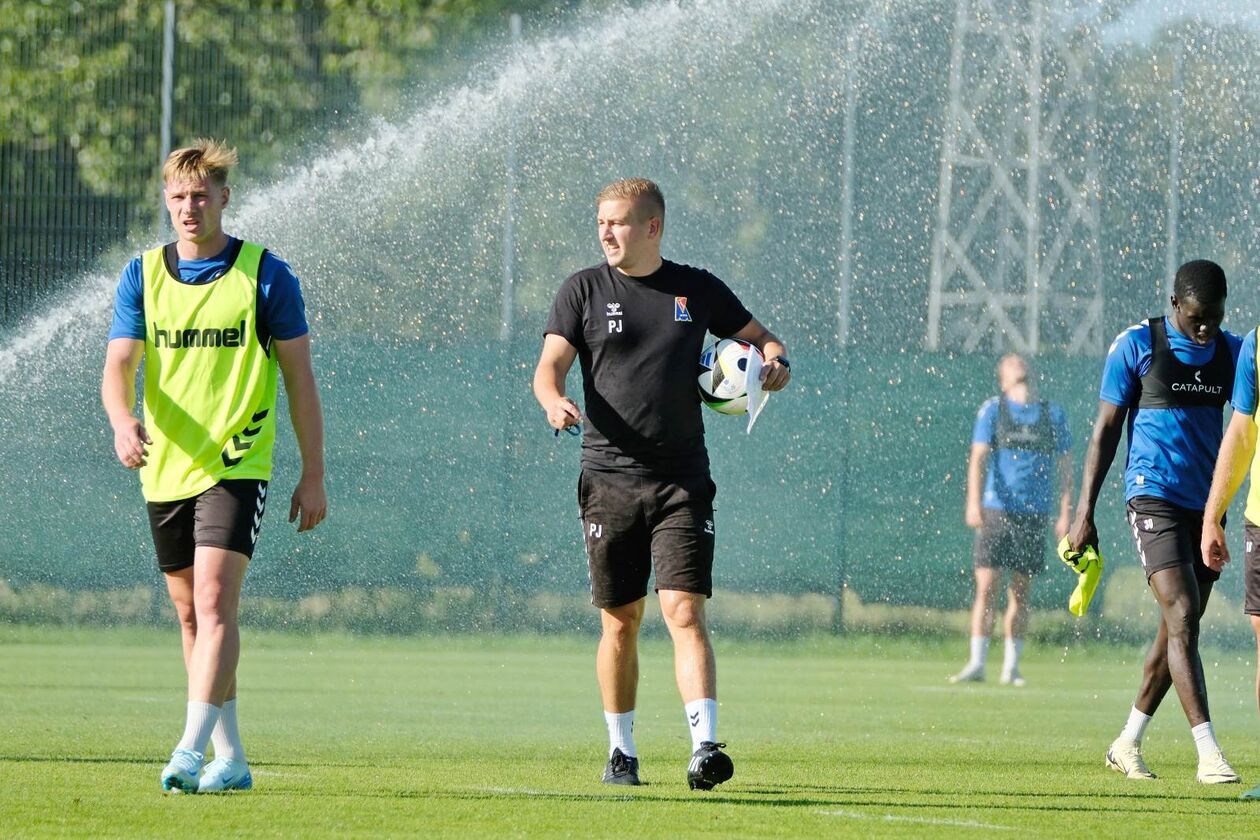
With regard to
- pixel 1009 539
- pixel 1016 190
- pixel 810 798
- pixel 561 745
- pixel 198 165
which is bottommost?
pixel 561 745

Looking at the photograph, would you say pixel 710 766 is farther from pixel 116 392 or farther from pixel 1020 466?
pixel 1020 466

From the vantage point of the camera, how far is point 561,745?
8461 mm

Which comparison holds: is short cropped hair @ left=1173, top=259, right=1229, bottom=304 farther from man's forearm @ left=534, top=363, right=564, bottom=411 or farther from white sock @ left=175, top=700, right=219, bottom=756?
white sock @ left=175, top=700, right=219, bottom=756

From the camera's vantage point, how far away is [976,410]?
52.4ft

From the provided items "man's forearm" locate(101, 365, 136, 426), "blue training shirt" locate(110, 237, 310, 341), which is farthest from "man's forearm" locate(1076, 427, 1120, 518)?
"man's forearm" locate(101, 365, 136, 426)

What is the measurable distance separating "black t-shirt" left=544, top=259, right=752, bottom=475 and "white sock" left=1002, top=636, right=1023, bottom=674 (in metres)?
6.84

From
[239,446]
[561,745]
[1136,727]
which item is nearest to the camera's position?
[239,446]

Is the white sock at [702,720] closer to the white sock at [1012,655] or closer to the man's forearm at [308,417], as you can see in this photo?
the man's forearm at [308,417]

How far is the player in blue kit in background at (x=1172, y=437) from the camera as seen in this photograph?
7504 mm

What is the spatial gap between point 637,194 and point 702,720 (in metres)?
1.73

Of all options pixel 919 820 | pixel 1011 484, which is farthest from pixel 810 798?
pixel 1011 484

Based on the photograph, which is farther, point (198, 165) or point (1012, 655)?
point (1012, 655)

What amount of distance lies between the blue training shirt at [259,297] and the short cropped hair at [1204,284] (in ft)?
10.6

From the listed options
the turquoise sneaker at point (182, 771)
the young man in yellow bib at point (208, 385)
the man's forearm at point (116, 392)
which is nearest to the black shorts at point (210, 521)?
the young man in yellow bib at point (208, 385)
